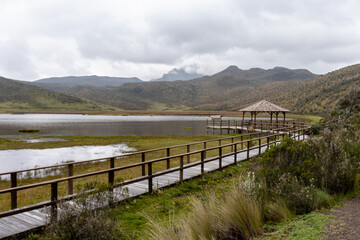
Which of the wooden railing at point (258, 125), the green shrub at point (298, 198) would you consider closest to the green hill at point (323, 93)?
the wooden railing at point (258, 125)

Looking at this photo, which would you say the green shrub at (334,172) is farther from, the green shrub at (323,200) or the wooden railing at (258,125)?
the wooden railing at (258,125)

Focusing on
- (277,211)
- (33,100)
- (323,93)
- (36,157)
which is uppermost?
(33,100)

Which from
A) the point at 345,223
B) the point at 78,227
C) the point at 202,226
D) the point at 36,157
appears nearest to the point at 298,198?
the point at 345,223

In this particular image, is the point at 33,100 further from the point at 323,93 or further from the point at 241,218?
the point at 241,218

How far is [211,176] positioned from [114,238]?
17.6 feet

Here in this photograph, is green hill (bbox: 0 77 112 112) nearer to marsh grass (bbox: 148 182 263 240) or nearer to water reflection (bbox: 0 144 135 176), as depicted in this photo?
water reflection (bbox: 0 144 135 176)

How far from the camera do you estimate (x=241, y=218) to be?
14.1 feet

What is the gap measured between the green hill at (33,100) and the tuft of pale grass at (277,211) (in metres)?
171

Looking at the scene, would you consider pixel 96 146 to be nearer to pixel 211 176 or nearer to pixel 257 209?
pixel 211 176

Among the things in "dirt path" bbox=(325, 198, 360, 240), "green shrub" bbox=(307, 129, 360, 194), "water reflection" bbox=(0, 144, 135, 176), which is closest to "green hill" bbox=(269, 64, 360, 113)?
"water reflection" bbox=(0, 144, 135, 176)

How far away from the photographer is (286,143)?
7219mm

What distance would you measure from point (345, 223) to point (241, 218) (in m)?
1.55

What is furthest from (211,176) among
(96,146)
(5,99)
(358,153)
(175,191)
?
(5,99)

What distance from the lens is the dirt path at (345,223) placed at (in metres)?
3.61
